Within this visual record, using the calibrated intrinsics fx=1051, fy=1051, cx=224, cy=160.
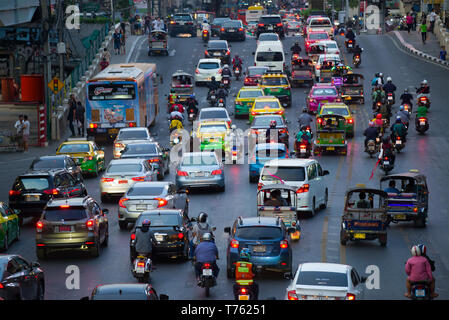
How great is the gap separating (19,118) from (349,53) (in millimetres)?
36731

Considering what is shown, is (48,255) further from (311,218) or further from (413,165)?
(413,165)

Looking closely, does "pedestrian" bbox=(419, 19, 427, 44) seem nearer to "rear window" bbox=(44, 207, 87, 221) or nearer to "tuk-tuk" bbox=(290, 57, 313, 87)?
"tuk-tuk" bbox=(290, 57, 313, 87)

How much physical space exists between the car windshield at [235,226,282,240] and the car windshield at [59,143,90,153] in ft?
56.5

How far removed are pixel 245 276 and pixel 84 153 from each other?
2026 cm

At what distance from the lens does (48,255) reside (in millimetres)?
26453

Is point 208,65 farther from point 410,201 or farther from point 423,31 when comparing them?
point 410,201

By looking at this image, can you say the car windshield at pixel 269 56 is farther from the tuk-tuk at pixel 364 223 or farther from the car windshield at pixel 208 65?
the tuk-tuk at pixel 364 223

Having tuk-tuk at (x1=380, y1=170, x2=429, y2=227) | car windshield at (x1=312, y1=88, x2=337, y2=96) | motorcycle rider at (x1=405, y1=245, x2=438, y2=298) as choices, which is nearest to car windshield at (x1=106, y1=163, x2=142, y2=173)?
tuk-tuk at (x1=380, y1=170, x2=429, y2=227)

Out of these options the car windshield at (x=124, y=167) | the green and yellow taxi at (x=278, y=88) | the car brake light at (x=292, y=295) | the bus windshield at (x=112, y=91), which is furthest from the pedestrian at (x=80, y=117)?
the car brake light at (x=292, y=295)

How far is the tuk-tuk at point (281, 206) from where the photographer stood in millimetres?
27312

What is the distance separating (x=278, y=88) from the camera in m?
57.4

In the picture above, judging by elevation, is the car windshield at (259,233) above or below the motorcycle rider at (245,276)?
below

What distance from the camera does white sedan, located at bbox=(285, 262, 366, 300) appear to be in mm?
18172

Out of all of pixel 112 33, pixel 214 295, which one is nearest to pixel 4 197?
pixel 214 295
